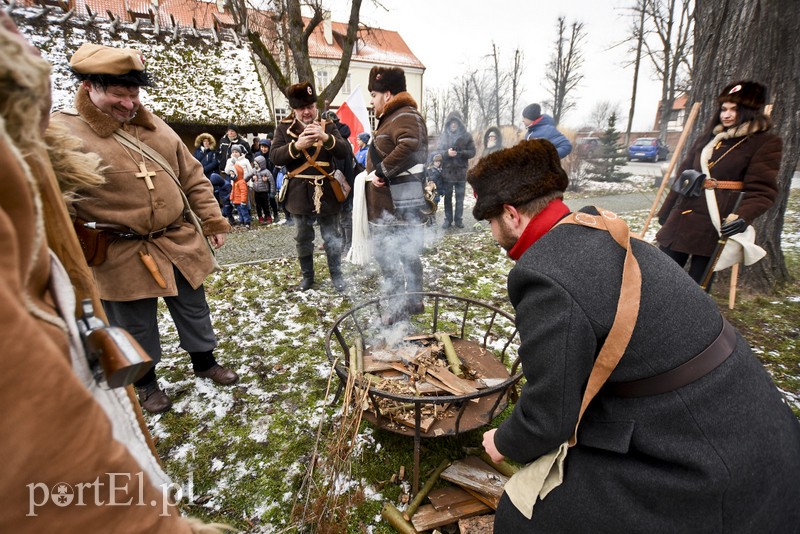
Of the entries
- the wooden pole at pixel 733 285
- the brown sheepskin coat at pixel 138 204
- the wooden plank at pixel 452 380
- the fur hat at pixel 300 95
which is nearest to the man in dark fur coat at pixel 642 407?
A: the wooden plank at pixel 452 380

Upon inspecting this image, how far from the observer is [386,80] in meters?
3.49

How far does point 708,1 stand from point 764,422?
5214mm

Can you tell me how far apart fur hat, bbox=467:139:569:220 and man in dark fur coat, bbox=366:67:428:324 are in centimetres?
212

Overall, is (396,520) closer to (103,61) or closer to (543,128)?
(103,61)

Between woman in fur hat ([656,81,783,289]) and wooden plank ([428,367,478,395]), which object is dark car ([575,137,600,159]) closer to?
woman in fur hat ([656,81,783,289])

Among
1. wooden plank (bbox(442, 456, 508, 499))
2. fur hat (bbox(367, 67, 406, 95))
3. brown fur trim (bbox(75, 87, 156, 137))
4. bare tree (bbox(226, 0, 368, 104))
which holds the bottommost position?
wooden plank (bbox(442, 456, 508, 499))

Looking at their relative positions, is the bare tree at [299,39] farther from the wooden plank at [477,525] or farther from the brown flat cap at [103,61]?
the wooden plank at [477,525]

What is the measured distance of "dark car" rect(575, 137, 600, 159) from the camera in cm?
1318

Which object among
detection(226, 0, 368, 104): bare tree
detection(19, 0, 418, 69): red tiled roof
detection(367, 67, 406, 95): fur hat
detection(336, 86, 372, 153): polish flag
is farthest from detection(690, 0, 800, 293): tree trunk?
detection(19, 0, 418, 69): red tiled roof

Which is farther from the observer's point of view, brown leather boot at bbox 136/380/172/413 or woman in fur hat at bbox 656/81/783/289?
woman in fur hat at bbox 656/81/783/289

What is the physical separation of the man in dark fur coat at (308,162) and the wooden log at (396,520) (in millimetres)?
3096

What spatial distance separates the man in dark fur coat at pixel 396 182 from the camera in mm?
3502

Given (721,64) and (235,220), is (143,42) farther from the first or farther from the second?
(721,64)

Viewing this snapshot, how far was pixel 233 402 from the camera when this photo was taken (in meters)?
2.87
